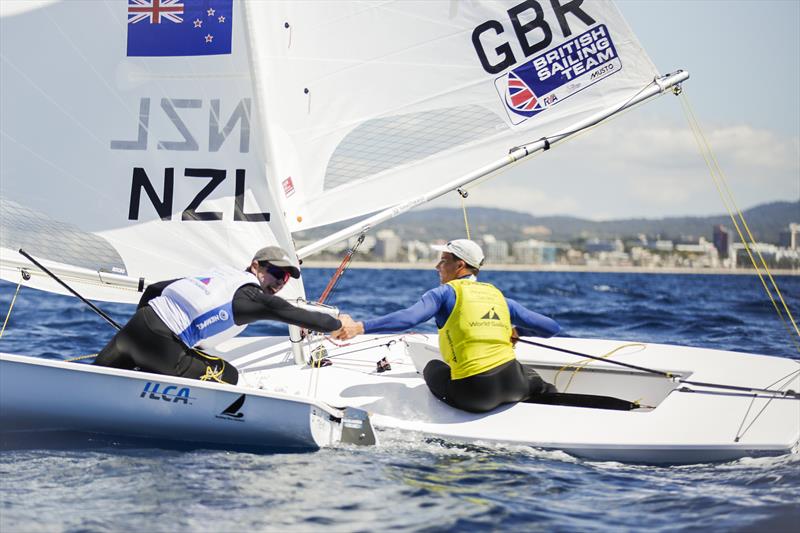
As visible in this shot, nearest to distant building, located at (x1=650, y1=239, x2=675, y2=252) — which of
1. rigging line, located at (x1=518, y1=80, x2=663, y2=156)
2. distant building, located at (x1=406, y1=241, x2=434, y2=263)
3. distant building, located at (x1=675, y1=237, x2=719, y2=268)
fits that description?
distant building, located at (x1=675, y1=237, x2=719, y2=268)

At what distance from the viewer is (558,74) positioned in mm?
5375

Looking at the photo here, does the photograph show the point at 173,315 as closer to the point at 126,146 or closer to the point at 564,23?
the point at 126,146

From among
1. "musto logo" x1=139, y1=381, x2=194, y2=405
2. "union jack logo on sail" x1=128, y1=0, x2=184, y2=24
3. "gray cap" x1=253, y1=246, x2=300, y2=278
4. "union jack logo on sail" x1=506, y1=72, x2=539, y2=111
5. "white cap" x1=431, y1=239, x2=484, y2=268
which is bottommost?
"musto logo" x1=139, y1=381, x2=194, y2=405

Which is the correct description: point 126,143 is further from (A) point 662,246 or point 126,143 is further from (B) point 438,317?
(A) point 662,246

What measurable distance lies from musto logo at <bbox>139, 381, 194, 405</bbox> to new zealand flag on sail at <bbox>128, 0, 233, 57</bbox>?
2.14 m

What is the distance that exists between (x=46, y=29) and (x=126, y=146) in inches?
34.1

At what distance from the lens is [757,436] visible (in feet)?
13.4

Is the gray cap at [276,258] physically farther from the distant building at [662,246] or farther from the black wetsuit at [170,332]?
the distant building at [662,246]

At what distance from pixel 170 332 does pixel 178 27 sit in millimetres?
2016

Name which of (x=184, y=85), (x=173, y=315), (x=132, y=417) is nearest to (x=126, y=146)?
(x=184, y=85)

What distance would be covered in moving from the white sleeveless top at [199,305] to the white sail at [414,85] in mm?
1203

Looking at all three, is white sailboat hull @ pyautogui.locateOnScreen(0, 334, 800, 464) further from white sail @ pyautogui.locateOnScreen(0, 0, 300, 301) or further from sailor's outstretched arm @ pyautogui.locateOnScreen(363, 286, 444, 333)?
white sail @ pyautogui.locateOnScreen(0, 0, 300, 301)

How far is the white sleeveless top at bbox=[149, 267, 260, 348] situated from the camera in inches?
169

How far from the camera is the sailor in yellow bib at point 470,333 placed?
14.5 feet
